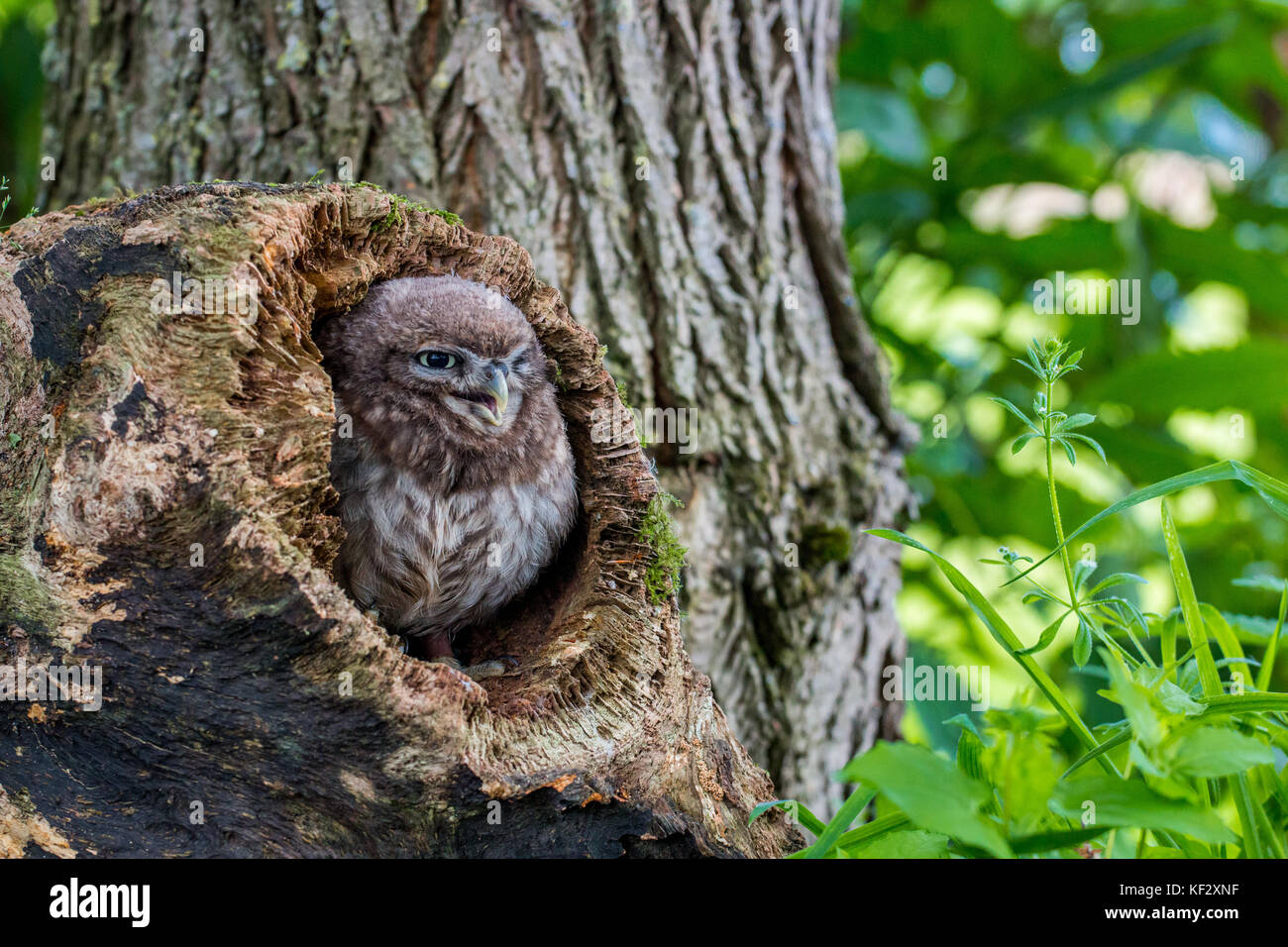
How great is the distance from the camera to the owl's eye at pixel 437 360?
230cm

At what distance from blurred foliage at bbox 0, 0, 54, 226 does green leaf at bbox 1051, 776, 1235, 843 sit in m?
4.20

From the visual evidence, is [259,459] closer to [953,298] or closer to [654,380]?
[654,380]

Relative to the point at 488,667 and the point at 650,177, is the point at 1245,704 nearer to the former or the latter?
the point at 488,667

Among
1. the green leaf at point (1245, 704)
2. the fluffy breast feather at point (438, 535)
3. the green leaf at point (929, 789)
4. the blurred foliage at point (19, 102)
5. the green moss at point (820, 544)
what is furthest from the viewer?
the blurred foliage at point (19, 102)

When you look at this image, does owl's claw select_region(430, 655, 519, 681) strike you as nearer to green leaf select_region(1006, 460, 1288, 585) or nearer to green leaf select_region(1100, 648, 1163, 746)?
green leaf select_region(1006, 460, 1288, 585)

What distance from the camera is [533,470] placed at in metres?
2.37

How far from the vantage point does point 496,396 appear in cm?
226

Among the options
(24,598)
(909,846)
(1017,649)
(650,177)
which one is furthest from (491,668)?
(650,177)

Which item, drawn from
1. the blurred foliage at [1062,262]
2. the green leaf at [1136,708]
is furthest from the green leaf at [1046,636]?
the blurred foliage at [1062,262]

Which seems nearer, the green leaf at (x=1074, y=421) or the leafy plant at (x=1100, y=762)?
the leafy plant at (x=1100, y=762)

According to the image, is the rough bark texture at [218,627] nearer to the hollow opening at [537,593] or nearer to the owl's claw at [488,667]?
the hollow opening at [537,593]

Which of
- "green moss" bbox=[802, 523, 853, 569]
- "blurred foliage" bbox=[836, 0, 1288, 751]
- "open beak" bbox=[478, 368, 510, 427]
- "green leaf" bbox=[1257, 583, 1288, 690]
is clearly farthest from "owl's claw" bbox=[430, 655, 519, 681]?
"blurred foliage" bbox=[836, 0, 1288, 751]

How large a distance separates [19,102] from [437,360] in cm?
302
